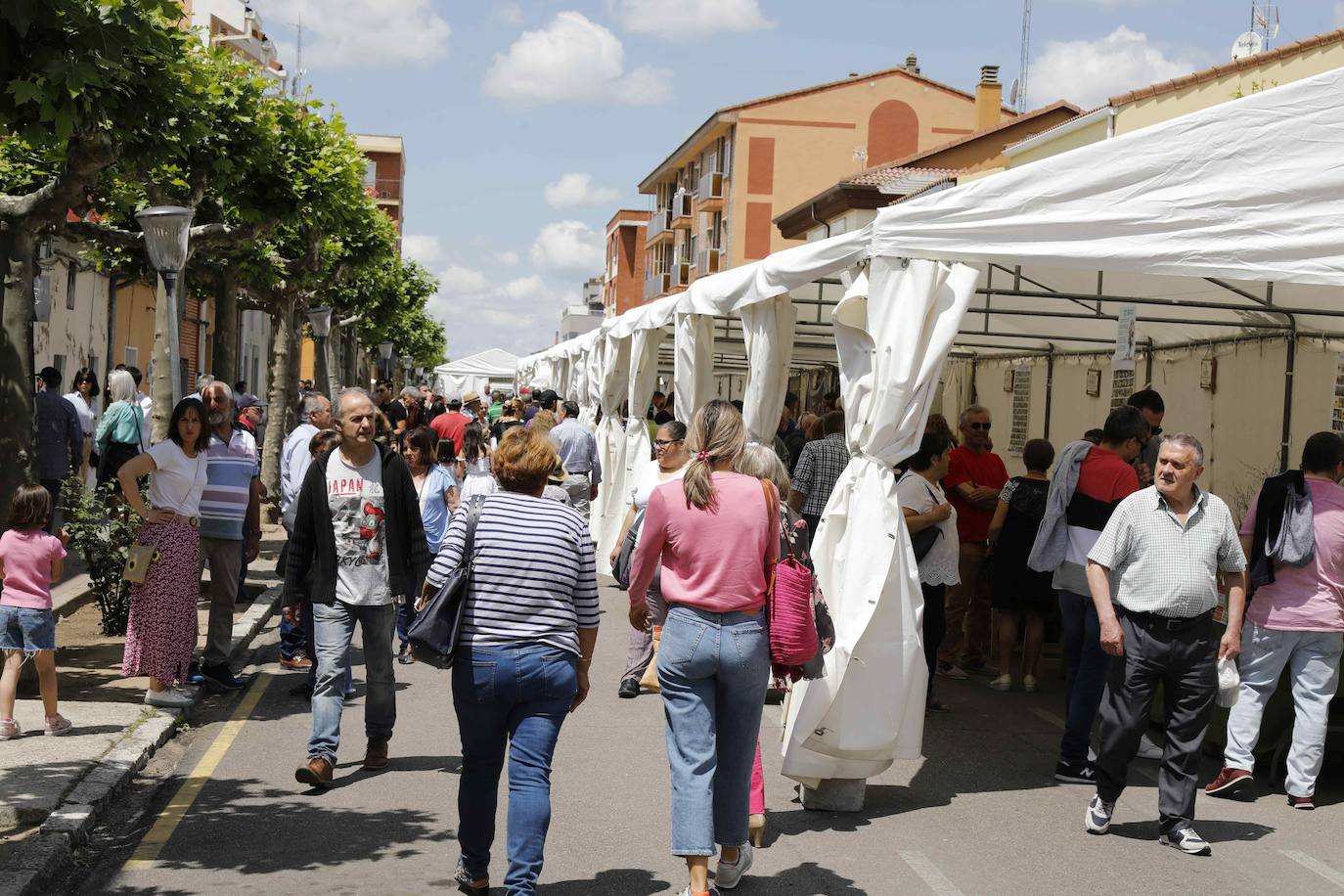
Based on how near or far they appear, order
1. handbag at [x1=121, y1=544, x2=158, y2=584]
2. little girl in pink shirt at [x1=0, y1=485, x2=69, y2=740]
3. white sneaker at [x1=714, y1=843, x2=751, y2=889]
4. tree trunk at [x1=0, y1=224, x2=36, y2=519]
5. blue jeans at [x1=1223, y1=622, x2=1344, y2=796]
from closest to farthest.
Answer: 1. white sneaker at [x1=714, y1=843, x2=751, y2=889]
2. blue jeans at [x1=1223, y1=622, x2=1344, y2=796]
3. little girl in pink shirt at [x1=0, y1=485, x2=69, y2=740]
4. handbag at [x1=121, y1=544, x2=158, y2=584]
5. tree trunk at [x1=0, y1=224, x2=36, y2=519]

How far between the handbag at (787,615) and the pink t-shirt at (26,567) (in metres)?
4.10

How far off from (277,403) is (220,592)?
46.4ft

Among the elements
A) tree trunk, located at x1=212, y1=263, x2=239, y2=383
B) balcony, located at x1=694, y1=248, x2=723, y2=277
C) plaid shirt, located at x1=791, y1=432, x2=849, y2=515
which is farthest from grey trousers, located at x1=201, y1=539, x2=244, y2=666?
balcony, located at x1=694, y1=248, x2=723, y2=277

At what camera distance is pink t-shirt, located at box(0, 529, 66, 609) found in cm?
727

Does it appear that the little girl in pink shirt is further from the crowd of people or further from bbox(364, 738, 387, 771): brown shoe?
bbox(364, 738, 387, 771): brown shoe

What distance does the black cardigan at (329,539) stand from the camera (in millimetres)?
6746

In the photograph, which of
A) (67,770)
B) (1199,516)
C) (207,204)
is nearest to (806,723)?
(1199,516)

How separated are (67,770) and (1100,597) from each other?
4.77m

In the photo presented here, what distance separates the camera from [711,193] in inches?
2247

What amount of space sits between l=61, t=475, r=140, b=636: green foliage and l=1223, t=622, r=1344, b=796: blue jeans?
23.6 feet

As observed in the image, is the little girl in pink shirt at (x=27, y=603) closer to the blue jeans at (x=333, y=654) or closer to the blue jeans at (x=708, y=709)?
the blue jeans at (x=333, y=654)

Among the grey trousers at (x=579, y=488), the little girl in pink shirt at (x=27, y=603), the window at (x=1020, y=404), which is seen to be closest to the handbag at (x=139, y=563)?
the little girl in pink shirt at (x=27, y=603)

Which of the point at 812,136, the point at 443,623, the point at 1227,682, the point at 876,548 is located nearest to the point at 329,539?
the point at 443,623

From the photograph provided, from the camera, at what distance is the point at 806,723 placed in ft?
21.8
